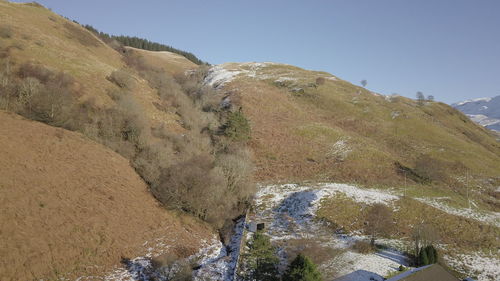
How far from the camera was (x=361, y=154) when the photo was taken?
175 ft

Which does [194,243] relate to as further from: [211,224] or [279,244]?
[279,244]

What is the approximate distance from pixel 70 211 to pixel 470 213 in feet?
140

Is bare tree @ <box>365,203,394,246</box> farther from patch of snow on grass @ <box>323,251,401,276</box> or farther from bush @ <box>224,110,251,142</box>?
bush @ <box>224,110,251,142</box>

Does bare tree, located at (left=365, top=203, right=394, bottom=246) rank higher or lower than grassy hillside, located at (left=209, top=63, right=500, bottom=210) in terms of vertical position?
lower

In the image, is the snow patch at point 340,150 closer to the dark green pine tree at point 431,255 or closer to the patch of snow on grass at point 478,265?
the patch of snow on grass at point 478,265

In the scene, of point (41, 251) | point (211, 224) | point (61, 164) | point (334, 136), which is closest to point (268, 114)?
point (334, 136)

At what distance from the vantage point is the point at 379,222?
3153 centimetres

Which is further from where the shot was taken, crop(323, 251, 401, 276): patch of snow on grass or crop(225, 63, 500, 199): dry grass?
crop(225, 63, 500, 199): dry grass

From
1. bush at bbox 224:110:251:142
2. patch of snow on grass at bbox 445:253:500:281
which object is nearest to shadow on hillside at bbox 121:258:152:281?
patch of snow on grass at bbox 445:253:500:281

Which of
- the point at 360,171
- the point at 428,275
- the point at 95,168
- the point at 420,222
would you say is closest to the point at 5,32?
the point at 95,168

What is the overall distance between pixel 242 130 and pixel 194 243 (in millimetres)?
28502

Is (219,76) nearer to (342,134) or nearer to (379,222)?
(342,134)

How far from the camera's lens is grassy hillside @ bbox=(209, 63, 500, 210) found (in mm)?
48250

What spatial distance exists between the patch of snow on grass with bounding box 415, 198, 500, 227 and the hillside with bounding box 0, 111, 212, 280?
93.3ft
